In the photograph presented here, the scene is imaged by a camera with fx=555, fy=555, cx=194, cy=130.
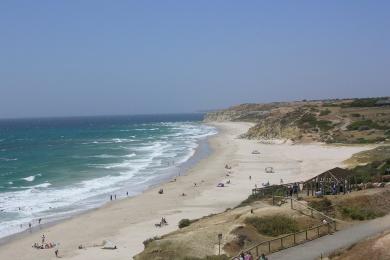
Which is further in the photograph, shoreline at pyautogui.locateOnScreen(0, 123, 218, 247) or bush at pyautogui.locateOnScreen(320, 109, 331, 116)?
bush at pyautogui.locateOnScreen(320, 109, 331, 116)

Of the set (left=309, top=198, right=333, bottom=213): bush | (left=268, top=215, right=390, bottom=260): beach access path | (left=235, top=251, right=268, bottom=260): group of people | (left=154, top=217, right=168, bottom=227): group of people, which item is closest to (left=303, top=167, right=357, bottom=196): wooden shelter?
(left=309, top=198, right=333, bottom=213): bush

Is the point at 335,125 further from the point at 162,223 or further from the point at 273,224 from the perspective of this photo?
the point at 273,224

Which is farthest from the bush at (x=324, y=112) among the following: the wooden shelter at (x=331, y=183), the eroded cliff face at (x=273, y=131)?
the wooden shelter at (x=331, y=183)

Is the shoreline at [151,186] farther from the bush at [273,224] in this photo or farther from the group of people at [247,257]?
the group of people at [247,257]

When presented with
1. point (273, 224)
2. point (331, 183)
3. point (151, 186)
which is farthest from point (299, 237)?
point (151, 186)

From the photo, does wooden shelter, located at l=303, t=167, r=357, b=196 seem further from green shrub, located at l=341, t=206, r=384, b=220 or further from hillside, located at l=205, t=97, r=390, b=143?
hillside, located at l=205, t=97, r=390, b=143

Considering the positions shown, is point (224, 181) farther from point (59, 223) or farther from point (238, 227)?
point (238, 227)
